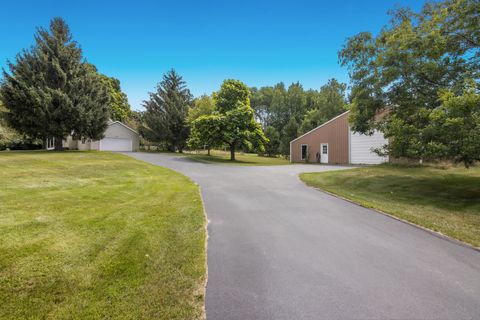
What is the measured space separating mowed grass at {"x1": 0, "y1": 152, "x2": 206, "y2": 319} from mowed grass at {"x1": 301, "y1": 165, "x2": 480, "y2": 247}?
506cm

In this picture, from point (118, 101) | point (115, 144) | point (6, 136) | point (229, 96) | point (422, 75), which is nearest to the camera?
point (422, 75)

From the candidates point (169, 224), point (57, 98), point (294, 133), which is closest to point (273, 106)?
point (294, 133)

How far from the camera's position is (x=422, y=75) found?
29.1ft

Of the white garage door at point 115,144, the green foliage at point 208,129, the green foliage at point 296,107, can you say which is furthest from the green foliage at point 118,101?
the green foliage at point 296,107

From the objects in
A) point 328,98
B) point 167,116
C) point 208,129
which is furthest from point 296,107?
point 208,129

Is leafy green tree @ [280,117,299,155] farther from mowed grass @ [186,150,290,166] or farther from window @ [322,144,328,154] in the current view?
window @ [322,144,328,154]

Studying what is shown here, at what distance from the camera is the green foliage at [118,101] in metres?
41.6

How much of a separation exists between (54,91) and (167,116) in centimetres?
1454

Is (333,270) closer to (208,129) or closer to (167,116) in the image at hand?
(208,129)

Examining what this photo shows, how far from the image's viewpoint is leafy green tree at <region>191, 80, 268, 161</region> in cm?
2233

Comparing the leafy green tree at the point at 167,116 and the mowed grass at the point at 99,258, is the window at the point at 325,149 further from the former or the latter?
the mowed grass at the point at 99,258

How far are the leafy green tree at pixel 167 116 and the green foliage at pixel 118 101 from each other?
10596 mm

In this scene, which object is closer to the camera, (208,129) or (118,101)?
(208,129)

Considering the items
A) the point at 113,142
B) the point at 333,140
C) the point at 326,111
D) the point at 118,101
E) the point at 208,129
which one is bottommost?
the point at 333,140
